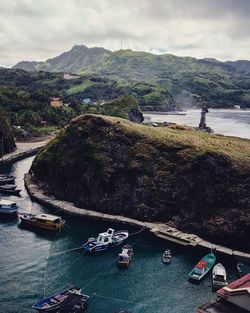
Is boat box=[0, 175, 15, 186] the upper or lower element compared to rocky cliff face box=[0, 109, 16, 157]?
lower

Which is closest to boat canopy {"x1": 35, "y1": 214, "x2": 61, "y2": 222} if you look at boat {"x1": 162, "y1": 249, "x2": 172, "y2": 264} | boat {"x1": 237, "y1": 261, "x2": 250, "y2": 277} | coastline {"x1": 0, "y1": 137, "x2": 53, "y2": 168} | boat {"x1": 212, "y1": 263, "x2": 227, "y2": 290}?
boat {"x1": 162, "y1": 249, "x2": 172, "y2": 264}

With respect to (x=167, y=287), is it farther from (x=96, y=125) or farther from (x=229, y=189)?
(x=96, y=125)

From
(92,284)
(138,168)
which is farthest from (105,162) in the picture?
(92,284)

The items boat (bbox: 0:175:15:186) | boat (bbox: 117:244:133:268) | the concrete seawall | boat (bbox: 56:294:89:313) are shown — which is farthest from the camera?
boat (bbox: 0:175:15:186)

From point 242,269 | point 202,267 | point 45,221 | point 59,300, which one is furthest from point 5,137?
point 242,269

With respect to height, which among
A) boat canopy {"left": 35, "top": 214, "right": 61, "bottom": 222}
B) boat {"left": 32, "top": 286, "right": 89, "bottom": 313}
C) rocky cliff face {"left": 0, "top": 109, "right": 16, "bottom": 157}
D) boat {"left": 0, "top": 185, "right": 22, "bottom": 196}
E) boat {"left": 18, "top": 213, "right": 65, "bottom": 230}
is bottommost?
boat {"left": 32, "top": 286, "right": 89, "bottom": 313}

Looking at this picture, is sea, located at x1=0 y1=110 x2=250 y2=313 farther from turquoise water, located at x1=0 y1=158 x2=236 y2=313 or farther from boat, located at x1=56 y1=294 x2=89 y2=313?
boat, located at x1=56 y1=294 x2=89 y2=313

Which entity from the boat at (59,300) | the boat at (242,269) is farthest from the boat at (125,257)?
the boat at (242,269)
